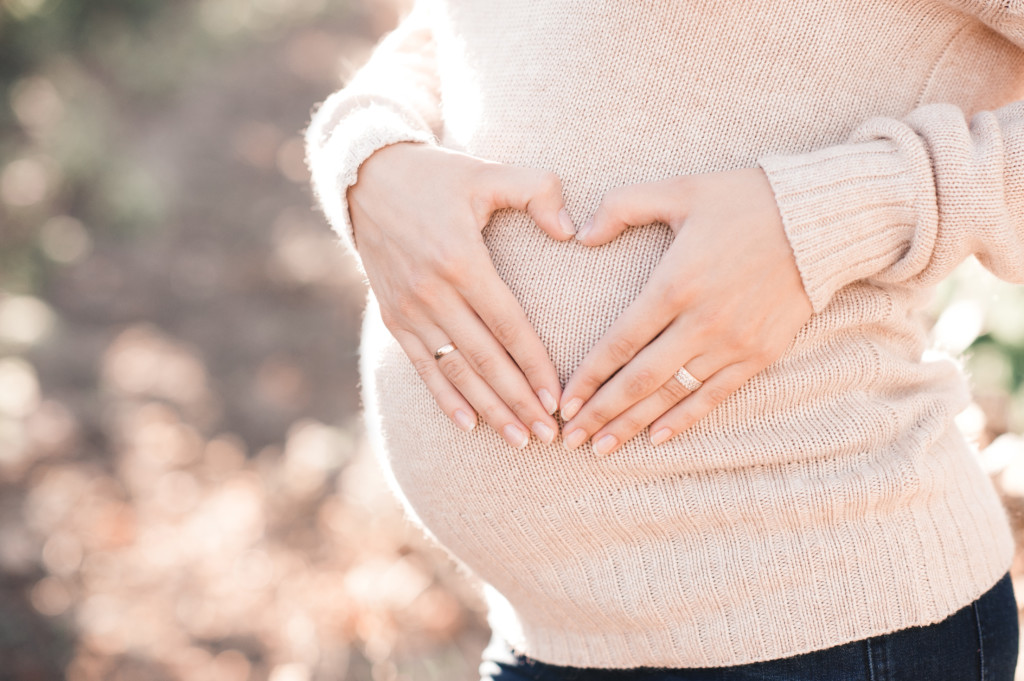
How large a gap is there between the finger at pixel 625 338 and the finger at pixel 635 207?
72 millimetres

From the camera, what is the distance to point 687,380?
3.25 feet

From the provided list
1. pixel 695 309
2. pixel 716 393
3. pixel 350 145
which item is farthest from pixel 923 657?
pixel 350 145

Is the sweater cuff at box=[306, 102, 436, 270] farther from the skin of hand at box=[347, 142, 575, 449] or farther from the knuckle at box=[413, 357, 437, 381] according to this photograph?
the knuckle at box=[413, 357, 437, 381]

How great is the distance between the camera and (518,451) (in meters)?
1.07

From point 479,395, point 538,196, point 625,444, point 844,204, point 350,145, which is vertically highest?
point 350,145

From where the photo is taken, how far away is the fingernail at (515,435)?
1.05 m

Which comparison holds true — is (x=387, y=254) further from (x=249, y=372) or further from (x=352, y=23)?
(x=352, y=23)

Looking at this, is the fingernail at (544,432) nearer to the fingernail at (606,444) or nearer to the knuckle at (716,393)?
the fingernail at (606,444)

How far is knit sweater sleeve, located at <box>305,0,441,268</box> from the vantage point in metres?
1.21

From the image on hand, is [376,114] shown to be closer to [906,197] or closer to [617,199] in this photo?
[617,199]

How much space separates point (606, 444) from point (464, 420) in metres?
0.20

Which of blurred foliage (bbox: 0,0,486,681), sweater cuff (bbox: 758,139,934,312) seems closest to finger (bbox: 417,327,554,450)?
sweater cuff (bbox: 758,139,934,312)

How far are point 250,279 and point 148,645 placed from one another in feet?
7.23

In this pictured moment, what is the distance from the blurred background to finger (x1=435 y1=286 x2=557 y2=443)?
2.95ft
